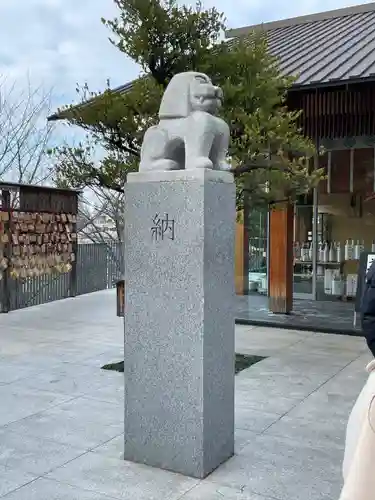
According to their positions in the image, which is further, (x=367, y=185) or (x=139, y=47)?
(x=367, y=185)

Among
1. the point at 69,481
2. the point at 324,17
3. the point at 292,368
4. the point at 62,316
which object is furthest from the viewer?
the point at 324,17

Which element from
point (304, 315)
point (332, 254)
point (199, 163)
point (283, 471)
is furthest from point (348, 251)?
point (199, 163)

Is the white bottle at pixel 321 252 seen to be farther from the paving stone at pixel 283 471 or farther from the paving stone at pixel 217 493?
the paving stone at pixel 217 493

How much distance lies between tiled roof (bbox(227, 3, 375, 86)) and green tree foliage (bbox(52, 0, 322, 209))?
4.80 feet

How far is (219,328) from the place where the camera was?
366 centimetres

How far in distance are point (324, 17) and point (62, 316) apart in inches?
393

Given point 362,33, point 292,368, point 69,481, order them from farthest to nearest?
point 362,33 < point 292,368 < point 69,481

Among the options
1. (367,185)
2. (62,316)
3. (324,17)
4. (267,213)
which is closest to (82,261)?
(62,316)

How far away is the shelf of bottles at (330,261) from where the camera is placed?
11344 millimetres

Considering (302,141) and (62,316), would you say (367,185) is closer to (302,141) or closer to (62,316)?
(302,141)

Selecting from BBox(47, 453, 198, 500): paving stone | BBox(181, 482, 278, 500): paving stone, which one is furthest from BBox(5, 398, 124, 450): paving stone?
BBox(181, 482, 278, 500): paving stone

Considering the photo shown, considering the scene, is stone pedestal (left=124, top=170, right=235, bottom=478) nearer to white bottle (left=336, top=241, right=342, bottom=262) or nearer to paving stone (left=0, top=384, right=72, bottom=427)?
paving stone (left=0, top=384, right=72, bottom=427)

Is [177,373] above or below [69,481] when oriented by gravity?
above

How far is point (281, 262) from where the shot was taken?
997 centimetres
